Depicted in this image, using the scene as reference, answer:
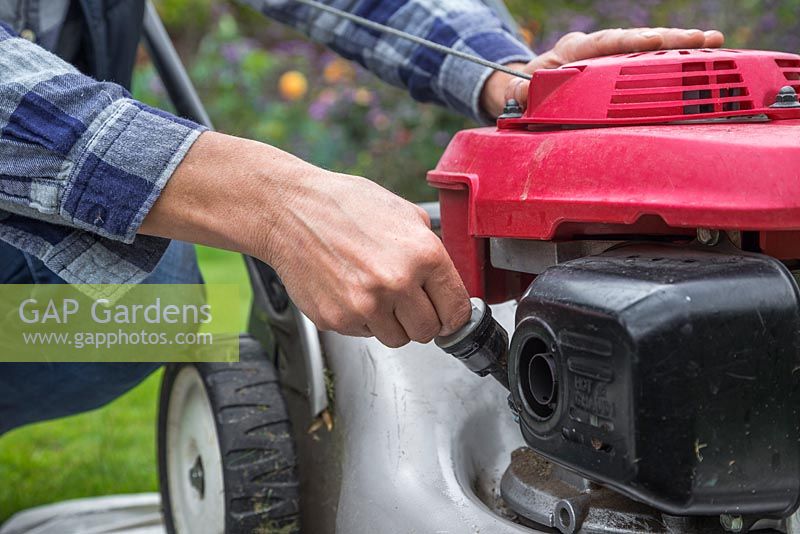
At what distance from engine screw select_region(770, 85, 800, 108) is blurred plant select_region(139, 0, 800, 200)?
1664 mm

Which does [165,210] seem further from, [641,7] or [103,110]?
[641,7]

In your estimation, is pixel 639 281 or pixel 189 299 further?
pixel 189 299

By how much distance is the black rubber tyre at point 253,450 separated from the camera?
1.18 metres

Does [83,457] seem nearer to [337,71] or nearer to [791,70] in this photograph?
[791,70]

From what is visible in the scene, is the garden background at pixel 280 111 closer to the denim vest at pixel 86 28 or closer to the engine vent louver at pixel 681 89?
the denim vest at pixel 86 28

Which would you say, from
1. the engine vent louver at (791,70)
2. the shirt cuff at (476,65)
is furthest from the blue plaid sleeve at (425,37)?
the engine vent louver at (791,70)

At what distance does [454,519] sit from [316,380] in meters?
0.26

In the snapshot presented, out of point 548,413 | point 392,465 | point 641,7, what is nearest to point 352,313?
point 548,413

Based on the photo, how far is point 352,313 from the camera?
2.81 feet

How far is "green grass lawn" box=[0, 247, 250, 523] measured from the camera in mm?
2102

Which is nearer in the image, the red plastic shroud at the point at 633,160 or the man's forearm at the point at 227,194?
the red plastic shroud at the point at 633,160

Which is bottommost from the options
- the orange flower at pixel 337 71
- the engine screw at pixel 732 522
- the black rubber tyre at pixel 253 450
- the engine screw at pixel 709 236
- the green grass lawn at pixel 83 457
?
the green grass lawn at pixel 83 457

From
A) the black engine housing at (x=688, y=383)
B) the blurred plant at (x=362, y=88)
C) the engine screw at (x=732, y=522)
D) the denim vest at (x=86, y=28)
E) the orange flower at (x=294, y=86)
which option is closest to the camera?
the black engine housing at (x=688, y=383)

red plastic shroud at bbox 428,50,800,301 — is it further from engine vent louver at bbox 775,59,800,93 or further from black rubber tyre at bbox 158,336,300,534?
black rubber tyre at bbox 158,336,300,534
